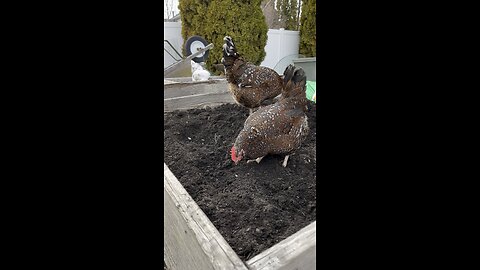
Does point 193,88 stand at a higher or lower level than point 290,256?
higher

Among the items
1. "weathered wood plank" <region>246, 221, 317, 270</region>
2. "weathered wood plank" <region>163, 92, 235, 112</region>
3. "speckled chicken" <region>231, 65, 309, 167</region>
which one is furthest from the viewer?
"weathered wood plank" <region>163, 92, 235, 112</region>

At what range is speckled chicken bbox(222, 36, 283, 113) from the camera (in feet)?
8.69

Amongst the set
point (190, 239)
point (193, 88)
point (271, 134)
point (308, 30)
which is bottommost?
point (190, 239)

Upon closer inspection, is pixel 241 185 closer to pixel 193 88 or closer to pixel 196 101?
pixel 196 101

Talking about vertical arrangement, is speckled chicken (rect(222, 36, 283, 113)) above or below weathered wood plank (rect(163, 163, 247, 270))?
above

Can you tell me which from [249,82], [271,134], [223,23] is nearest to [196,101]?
[249,82]

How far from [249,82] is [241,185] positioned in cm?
131

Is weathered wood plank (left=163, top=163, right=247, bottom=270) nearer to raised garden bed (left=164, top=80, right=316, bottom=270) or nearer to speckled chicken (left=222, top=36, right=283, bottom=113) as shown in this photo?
raised garden bed (left=164, top=80, right=316, bottom=270)

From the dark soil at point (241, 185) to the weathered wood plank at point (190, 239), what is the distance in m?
0.14

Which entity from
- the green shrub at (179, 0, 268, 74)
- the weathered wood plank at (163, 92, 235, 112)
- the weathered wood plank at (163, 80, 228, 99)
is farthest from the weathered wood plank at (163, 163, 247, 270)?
the green shrub at (179, 0, 268, 74)

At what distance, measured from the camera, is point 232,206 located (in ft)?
4.56

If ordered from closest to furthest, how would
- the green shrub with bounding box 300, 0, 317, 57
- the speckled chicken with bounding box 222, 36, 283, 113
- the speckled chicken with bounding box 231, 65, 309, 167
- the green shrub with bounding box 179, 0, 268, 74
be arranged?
the speckled chicken with bounding box 231, 65, 309, 167 → the speckled chicken with bounding box 222, 36, 283, 113 → the green shrub with bounding box 179, 0, 268, 74 → the green shrub with bounding box 300, 0, 317, 57

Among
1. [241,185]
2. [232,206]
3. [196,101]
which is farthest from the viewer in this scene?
[196,101]

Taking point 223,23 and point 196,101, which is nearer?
point 196,101
